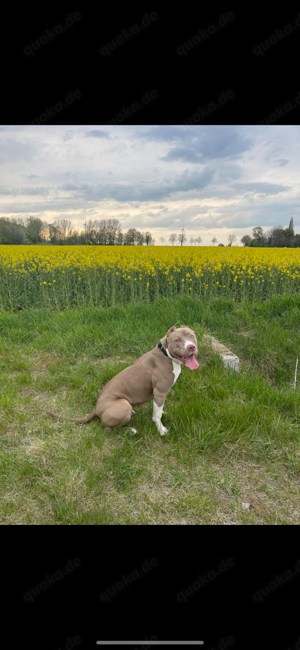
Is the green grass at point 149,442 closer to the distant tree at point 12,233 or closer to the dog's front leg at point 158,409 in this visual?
the dog's front leg at point 158,409

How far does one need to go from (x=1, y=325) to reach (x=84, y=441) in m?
3.82

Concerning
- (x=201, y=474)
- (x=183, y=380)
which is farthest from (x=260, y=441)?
(x=183, y=380)

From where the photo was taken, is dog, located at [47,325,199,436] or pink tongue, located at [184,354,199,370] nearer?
pink tongue, located at [184,354,199,370]

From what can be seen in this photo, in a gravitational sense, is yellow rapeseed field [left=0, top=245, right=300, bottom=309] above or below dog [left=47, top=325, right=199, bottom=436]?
above

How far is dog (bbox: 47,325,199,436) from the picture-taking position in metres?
3.16

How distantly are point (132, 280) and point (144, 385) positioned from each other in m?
5.34

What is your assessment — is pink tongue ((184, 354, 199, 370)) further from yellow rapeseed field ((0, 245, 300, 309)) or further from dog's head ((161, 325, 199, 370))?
yellow rapeseed field ((0, 245, 300, 309))

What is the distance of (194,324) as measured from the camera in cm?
574

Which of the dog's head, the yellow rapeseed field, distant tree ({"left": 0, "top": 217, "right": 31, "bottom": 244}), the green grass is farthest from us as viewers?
distant tree ({"left": 0, "top": 217, "right": 31, "bottom": 244})

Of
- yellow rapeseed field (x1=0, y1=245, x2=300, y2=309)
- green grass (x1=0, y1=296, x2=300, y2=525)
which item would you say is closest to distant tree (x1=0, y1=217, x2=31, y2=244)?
yellow rapeseed field (x1=0, y1=245, x2=300, y2=309)

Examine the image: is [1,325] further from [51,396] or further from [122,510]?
[122,510]

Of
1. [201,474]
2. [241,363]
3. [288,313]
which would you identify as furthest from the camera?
[288,313]

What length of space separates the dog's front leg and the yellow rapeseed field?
4991mm

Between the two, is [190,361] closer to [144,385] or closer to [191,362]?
[191,362]
